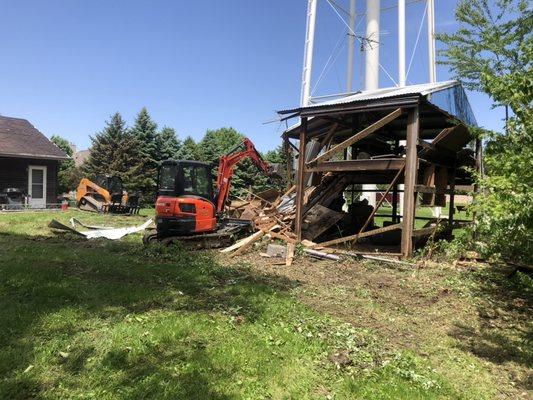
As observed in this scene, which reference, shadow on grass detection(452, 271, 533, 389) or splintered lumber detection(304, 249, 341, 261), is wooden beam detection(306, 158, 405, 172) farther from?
shadow on grass detection(452, 271, 533, 389)

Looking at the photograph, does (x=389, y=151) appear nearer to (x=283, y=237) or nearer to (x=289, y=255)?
(x=283, y=237)

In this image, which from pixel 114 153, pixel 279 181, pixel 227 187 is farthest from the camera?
pixel 114 153

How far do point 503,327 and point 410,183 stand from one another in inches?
201

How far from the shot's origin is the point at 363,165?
12398 mm

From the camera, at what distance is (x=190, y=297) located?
709 centimetres

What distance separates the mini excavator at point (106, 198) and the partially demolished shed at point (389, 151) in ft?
37.8

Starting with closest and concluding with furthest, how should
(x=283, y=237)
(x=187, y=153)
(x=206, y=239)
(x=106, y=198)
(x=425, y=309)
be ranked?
1. (x=425, y=309)
2. (x=206, y=239)
3. (x=283, y=237)
4. (x=106, y=198)
5. (x=187, y=153)

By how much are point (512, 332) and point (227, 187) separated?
389 inches

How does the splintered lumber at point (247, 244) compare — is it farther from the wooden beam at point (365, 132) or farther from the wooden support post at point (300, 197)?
the wooden beam at point (365, 132)

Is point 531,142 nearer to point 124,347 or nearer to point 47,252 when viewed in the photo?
point 124,347

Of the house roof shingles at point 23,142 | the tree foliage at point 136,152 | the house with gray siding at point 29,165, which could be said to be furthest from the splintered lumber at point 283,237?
the tree foliage at point 136,152

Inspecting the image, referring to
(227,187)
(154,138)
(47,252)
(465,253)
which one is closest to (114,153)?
(154,138)

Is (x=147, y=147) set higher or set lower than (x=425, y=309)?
higher

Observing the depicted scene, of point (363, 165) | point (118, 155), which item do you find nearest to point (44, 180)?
point (118, 155)
